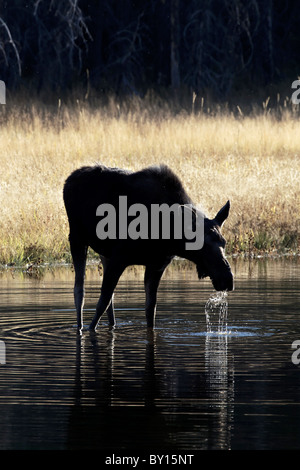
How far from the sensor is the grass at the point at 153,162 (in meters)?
18.7

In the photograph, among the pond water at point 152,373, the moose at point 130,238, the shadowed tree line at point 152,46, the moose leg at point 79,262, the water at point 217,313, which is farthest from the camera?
the shadowed tree line at point 152,46

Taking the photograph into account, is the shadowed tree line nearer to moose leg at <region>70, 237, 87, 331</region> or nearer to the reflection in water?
moose leg at <region>70, 237, 87, 331</region>

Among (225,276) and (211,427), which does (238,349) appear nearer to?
(225,276)

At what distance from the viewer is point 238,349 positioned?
33.7ft

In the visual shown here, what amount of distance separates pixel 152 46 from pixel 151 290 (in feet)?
105

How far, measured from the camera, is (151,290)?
11.5m

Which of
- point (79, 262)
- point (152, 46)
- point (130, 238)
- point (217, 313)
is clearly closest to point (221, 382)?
point (130, 238)

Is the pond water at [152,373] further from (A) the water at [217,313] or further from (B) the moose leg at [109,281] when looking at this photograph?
(B) the moose leg at [109,281]

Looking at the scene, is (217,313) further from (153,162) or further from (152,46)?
(152,46)

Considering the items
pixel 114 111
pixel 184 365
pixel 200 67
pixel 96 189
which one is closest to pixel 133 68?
pixel 200 67

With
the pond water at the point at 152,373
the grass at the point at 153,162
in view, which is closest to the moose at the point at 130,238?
the pond water at the point at 152,373

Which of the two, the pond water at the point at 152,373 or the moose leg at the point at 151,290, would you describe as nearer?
the pond water at the point at 152,373

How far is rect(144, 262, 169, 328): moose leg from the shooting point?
1147 centimetres

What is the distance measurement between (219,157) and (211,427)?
17.4 meters
